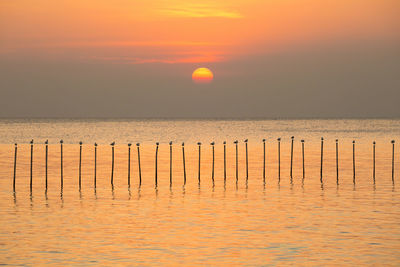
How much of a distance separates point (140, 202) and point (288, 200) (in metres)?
12.0

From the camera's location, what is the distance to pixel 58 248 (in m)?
38.7

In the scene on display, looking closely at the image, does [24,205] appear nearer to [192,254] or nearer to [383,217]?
[192,254]

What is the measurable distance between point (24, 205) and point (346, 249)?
1063 inches

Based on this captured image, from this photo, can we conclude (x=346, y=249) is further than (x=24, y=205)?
No

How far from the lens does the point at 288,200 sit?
57.9m

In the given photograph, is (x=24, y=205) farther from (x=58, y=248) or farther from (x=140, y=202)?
(x=58, y=248)

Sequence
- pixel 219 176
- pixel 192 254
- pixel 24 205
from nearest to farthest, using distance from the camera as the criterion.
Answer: pixel 192 254 → pixel 24 205 → pixel 219 176

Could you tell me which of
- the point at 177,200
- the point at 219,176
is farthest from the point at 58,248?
the point at 219,176

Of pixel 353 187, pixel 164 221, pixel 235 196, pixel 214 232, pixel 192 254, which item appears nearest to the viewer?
pixel 192 254

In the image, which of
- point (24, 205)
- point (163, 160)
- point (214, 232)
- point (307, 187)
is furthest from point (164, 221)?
point (163, 160)

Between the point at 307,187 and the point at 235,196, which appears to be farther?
the point at 307,187

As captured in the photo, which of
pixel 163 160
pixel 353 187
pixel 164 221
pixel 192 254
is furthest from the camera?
pixel 163 160

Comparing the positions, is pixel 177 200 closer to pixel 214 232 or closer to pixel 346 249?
pixel 214 232

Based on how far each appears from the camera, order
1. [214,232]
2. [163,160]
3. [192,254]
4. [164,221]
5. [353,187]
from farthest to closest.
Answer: [163,160] < [353,187] < [164,221] < [214,232] < [192,254]
